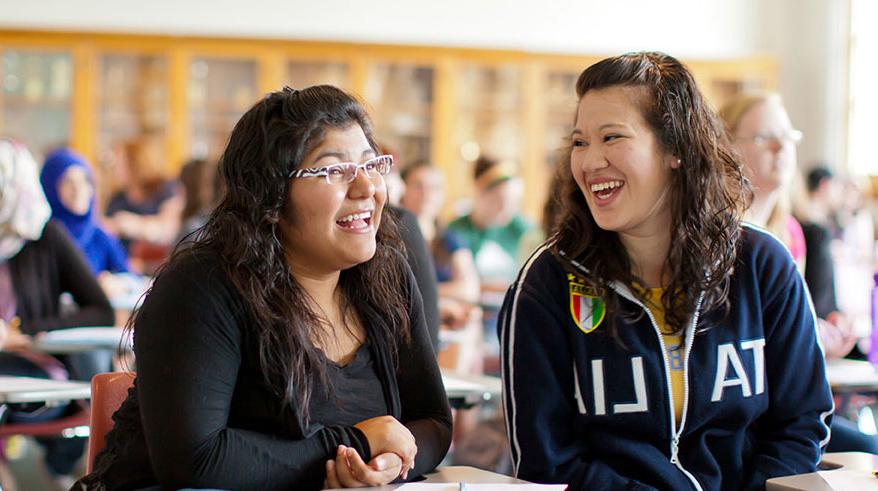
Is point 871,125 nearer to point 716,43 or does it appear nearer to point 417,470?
point 716,43

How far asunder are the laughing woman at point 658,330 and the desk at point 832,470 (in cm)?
10

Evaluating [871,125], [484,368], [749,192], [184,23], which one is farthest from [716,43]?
[749,192]

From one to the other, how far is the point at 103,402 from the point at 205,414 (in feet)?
1.24

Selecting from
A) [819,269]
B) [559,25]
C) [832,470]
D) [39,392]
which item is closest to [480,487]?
[832,470]

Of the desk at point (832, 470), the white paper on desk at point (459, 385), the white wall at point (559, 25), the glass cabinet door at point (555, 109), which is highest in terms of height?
the white wall at point (559, 25)

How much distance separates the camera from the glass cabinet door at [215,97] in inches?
350

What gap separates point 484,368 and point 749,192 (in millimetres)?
2515

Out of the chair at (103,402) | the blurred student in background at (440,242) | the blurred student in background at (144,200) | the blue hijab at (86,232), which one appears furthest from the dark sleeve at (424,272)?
the blurred student in background at (144,200)

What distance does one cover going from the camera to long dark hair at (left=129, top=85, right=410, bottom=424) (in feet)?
5.84

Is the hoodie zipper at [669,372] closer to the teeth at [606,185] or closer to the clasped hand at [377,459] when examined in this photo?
the teeth at [606,185]

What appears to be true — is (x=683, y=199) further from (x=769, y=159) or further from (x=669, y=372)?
(x=769, y=159)

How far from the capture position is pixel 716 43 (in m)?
9.66

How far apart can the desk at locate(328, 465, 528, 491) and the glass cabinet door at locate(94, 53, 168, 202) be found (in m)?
7.50

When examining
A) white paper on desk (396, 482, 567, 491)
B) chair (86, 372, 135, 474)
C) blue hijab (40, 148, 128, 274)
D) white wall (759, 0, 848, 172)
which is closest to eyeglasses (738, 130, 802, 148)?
white paper on desk (396, 482, 567, 491)
